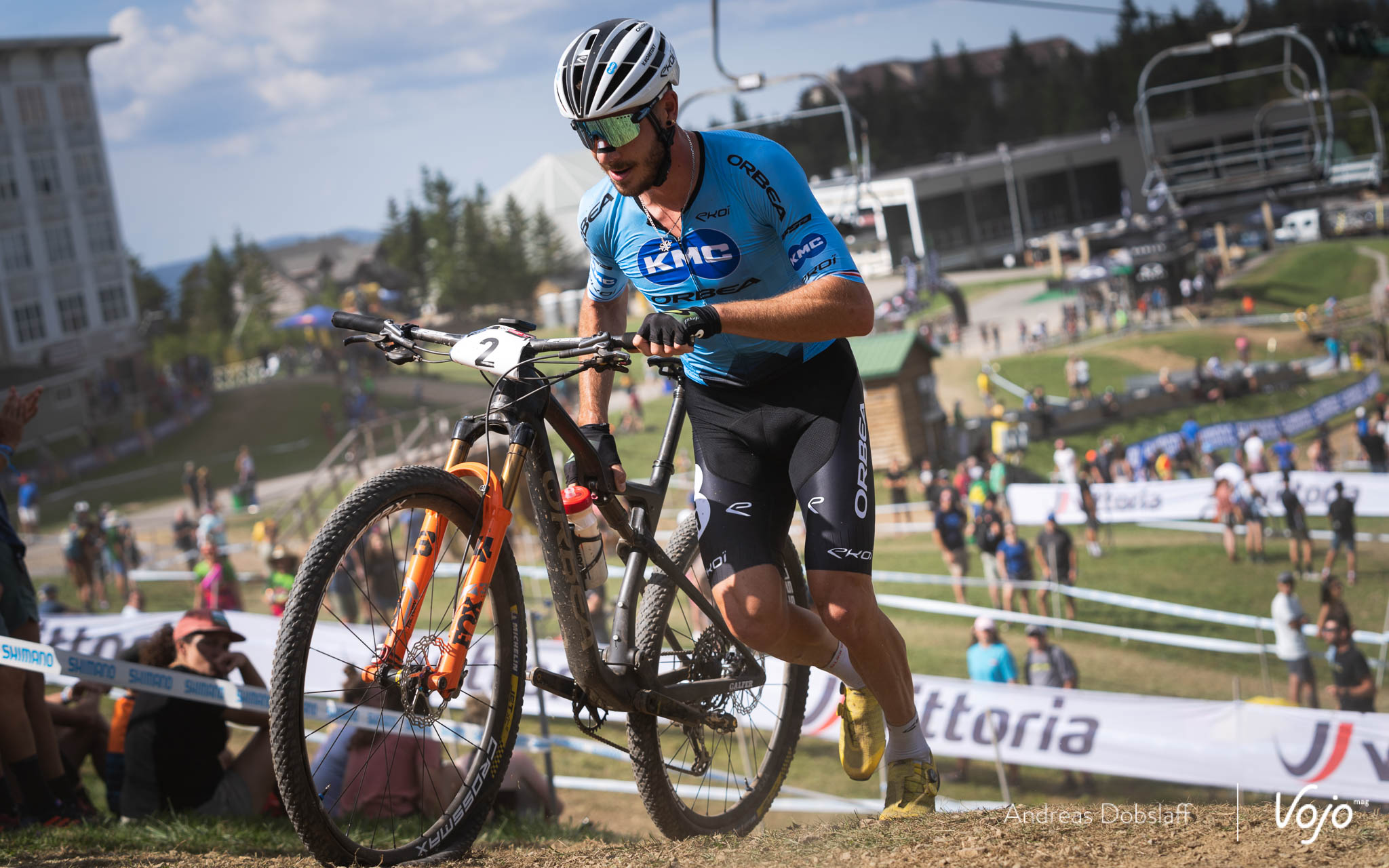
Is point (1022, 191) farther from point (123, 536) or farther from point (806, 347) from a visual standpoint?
point (806, 347)

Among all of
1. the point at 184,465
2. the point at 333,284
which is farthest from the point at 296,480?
the point at 333,284

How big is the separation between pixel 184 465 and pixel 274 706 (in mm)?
44162

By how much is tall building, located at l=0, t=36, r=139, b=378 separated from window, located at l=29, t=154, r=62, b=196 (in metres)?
0.05

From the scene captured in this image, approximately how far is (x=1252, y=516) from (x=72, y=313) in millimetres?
55294

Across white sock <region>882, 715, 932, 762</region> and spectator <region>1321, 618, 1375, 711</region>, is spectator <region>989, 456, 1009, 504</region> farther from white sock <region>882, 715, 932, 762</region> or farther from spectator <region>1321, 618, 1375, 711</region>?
white sock <region>882, 715, 932, 762</region>

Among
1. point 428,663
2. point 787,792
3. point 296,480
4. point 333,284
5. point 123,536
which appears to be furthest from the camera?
point 333,284

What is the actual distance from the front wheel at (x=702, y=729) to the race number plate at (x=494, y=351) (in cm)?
120

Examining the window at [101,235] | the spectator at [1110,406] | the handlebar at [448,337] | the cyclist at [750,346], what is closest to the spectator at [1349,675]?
the cyclist at [750,346]

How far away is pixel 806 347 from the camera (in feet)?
12.8

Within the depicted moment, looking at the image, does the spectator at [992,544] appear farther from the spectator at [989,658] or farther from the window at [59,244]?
the window at [59,244]

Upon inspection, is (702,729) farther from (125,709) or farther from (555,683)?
(125,709)

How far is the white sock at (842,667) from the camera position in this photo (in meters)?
4.29

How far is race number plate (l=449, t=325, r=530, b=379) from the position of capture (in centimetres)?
342

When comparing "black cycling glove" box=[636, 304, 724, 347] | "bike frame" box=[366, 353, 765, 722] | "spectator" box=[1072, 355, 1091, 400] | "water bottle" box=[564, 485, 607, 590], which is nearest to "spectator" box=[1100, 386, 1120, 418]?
"spectator" box=[1072, 355, 1091, 400]
